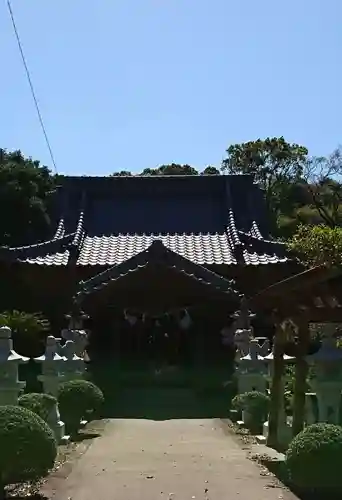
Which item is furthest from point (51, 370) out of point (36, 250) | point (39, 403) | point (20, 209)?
point (20, 209)

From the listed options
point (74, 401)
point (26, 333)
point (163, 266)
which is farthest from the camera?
point (163, 266)

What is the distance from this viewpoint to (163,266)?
2141 centimetres

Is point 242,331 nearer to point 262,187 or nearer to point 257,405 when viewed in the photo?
point 257,405

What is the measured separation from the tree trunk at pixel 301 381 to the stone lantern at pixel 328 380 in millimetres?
159

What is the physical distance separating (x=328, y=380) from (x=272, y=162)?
47654mm

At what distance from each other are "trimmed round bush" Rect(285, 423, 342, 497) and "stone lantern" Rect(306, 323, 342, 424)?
2259 millimetres

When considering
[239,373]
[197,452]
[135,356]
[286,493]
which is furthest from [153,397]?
[286,493]

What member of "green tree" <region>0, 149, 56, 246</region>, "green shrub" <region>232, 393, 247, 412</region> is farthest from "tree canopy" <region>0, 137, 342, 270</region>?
"green shrub" <region>232, 393, 247, 412</region>

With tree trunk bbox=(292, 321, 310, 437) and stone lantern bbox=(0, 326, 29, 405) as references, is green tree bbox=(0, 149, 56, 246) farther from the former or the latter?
tree trunk bbox=(292, 321, 310, 437)

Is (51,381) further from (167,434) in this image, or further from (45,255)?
(45,255)

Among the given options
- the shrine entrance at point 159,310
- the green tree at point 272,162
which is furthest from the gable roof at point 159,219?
the green tree at point 272,162

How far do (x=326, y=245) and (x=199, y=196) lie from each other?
61.8ft

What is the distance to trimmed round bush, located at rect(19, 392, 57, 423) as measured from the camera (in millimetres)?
11258

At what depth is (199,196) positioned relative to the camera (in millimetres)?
29344
